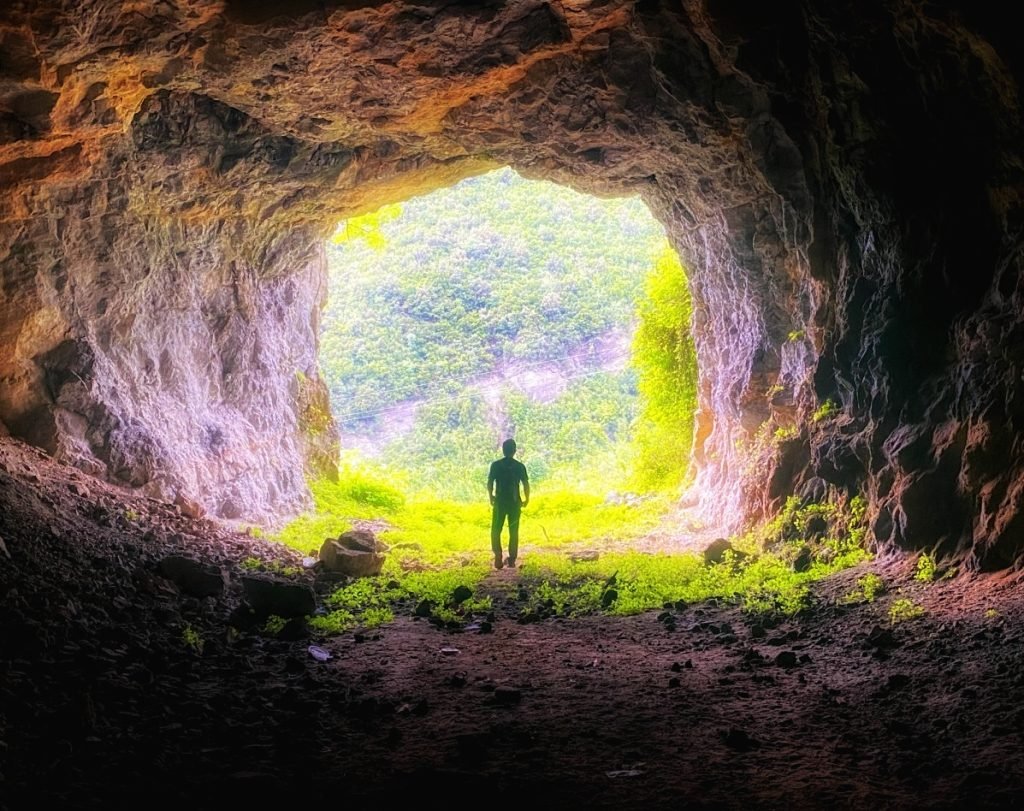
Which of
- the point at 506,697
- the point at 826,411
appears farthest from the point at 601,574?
the point at 506,697

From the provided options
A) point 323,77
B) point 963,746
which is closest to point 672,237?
point 323,77

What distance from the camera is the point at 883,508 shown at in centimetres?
744

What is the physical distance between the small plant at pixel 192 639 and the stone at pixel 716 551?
5821 mm

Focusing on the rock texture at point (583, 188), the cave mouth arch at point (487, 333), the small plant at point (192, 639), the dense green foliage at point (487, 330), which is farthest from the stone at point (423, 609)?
the dense green foliage at point (487, 330)

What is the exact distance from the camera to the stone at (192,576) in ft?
21.1

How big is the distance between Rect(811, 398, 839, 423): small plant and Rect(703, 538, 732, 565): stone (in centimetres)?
177

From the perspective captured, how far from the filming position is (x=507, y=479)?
1093 cm

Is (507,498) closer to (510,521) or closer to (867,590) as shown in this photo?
(510,521)

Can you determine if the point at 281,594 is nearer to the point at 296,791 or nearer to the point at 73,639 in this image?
the point at 73,639

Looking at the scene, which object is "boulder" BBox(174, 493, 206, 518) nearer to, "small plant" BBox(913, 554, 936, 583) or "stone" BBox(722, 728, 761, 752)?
"stone" BBox(722, 728, 761, 752)

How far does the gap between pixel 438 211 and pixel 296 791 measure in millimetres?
48922

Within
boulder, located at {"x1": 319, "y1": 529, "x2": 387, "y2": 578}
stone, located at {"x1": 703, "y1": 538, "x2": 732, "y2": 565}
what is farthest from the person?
stone, located at {"x1": 703, "y1": 538, "x2": 732, "y2": 565}

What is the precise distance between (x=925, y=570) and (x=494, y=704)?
3710 millimetres

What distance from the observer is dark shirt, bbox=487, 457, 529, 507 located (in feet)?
35.7
